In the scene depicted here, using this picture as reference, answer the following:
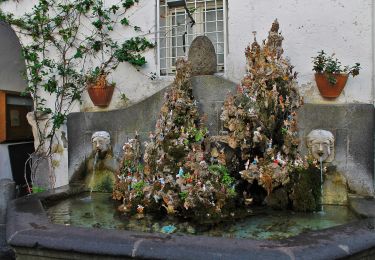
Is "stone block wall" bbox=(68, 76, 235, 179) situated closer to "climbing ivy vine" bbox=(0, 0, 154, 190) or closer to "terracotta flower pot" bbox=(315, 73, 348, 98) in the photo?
"climbing ivy vine" bbox=(0, 0, 154, 190)

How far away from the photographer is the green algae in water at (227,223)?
3.39 metres

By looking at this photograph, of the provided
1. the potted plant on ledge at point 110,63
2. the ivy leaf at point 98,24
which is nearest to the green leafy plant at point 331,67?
the potted plant on ledge at point 110,63

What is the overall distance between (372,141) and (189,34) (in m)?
2.64

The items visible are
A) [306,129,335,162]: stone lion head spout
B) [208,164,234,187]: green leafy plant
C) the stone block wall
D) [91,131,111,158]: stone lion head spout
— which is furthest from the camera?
[91,131,111,158]: stone lion head spout

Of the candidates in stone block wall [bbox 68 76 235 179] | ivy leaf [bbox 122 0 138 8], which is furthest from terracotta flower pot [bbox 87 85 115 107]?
ivy leaf [bbox 122 0 138 8]

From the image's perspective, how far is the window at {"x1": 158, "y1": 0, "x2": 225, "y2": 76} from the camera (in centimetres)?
544

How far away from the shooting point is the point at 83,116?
5719 mm

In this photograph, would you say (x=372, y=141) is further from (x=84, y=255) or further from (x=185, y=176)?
(x=84, y=255)

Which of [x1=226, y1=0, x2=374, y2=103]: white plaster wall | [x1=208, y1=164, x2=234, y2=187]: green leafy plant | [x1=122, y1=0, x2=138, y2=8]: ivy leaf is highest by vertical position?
[x1=122, y1=0, x2=138, y2=8]: ivy leaf

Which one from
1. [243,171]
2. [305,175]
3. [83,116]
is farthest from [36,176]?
[305,175]

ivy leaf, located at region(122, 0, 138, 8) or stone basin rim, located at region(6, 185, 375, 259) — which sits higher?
ivy leaf, located at region(122, 0, 138, 8)

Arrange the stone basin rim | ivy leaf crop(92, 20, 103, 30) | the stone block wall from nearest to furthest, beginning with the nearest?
the stone basin rim
the stone block wall
ivy leaf crop(92, 20, 103, 30)

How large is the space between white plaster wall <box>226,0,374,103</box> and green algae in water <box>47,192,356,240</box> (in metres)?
1.42

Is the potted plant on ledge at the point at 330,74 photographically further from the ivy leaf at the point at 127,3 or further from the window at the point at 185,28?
the ivy leaf at the point at 127,3
